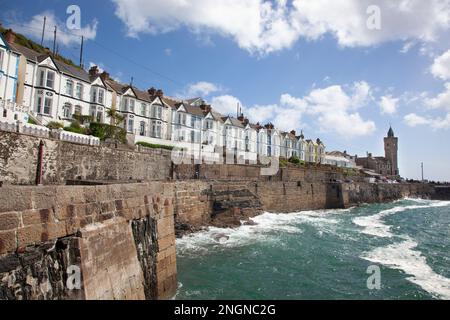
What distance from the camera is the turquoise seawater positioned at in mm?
11555

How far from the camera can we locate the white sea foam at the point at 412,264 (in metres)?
12.5

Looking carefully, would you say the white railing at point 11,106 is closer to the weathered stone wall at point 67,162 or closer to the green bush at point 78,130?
the green bush at point 78,130

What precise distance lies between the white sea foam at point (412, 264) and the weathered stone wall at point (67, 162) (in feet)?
50.3

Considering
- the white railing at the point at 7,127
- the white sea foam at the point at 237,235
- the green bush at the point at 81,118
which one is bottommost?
→ the white sea foam at the point at 237,235

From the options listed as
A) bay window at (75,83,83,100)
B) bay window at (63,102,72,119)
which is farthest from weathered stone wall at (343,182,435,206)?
bay window at (63,102,72,119)

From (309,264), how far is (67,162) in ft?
53.8

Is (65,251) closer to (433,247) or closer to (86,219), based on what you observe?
(86,219)

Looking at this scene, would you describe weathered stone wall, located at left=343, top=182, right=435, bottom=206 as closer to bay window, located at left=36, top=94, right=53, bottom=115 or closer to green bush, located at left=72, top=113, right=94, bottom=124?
green bush, located at left=72, top=113, right=94, bottom=124

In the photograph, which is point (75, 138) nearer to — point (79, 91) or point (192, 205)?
point (192, 205)

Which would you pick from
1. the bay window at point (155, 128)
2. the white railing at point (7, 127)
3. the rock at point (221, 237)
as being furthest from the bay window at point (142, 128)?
the rock at point (221, 237)

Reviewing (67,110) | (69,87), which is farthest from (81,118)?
(69,87)

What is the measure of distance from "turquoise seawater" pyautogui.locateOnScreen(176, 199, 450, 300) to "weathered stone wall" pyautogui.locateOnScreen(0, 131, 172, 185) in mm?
7096
